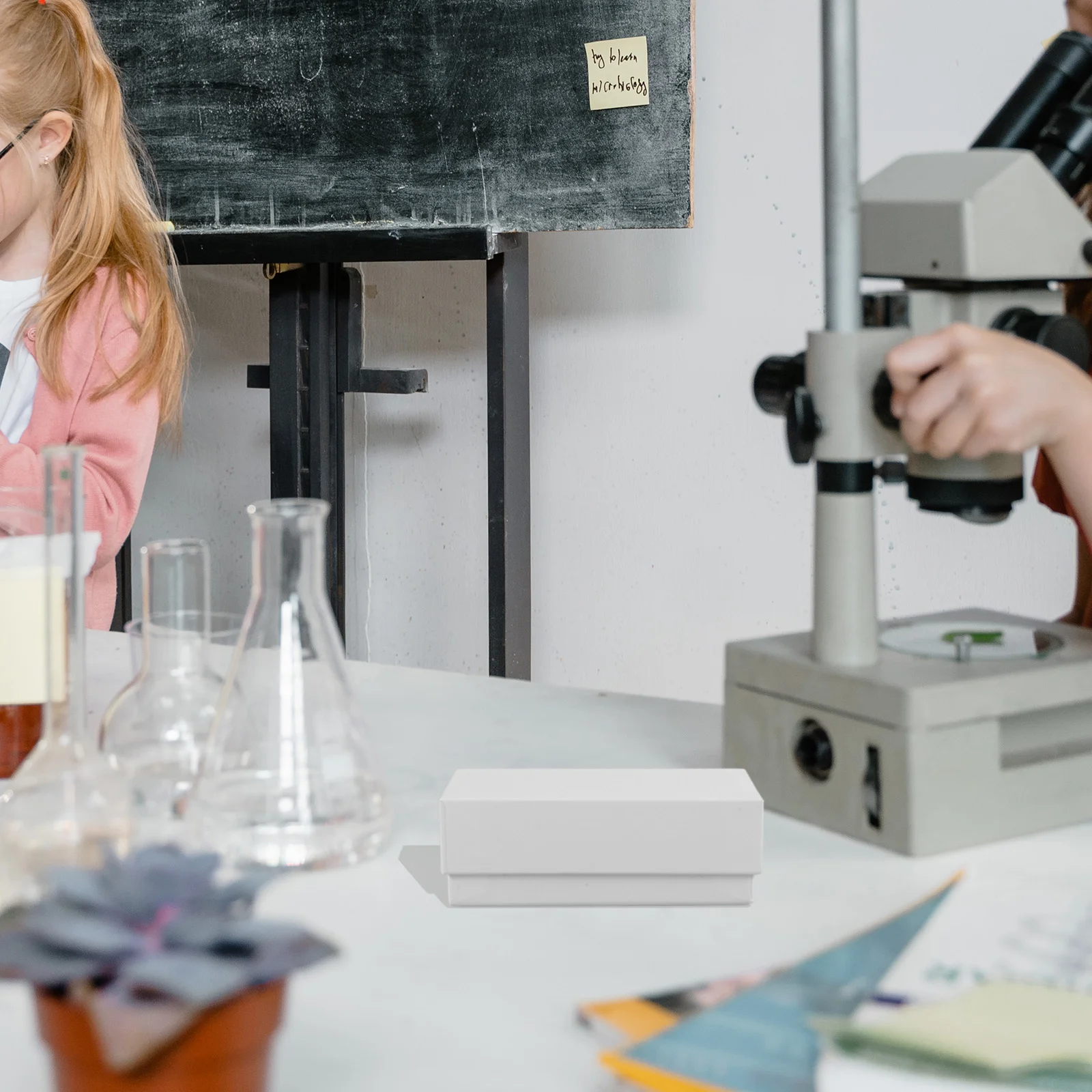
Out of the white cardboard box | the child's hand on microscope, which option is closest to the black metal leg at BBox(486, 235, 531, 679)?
the child's hand on microscope

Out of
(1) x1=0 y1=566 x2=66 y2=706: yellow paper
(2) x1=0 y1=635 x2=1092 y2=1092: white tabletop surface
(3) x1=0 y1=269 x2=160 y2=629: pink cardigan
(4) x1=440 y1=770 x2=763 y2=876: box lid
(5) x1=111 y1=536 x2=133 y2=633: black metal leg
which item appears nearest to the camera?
(2) x1=0 y1=635 x2=1092 y2=1092: white tabletop surface

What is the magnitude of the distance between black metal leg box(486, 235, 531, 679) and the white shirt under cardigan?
622 millimetres

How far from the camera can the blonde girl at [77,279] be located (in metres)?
1.54

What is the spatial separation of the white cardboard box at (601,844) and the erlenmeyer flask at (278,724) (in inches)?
2.5

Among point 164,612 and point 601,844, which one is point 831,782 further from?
point 164,612

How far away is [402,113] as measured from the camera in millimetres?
1896

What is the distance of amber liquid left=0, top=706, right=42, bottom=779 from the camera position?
2.45ft

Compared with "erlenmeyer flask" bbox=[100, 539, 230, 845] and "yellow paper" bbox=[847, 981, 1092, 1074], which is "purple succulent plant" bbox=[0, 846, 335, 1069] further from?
"erlenmeyer flask" bbox=[100, 539, 230, 845]

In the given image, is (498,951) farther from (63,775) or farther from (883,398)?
(883,398)

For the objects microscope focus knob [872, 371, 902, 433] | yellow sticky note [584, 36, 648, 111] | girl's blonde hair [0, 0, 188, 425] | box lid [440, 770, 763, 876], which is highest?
yellow sticky note [584, 36, 648, 111]

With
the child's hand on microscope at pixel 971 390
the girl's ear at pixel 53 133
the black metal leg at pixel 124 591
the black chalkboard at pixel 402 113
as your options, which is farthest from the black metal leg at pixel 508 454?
the child's hand on microscope at pixel 971 390

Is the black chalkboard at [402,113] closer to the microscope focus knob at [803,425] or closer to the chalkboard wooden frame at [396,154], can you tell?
the chalkboard wooden frame at [396,154]

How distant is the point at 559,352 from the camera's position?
2.37 meters

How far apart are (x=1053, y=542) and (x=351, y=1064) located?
179cm
